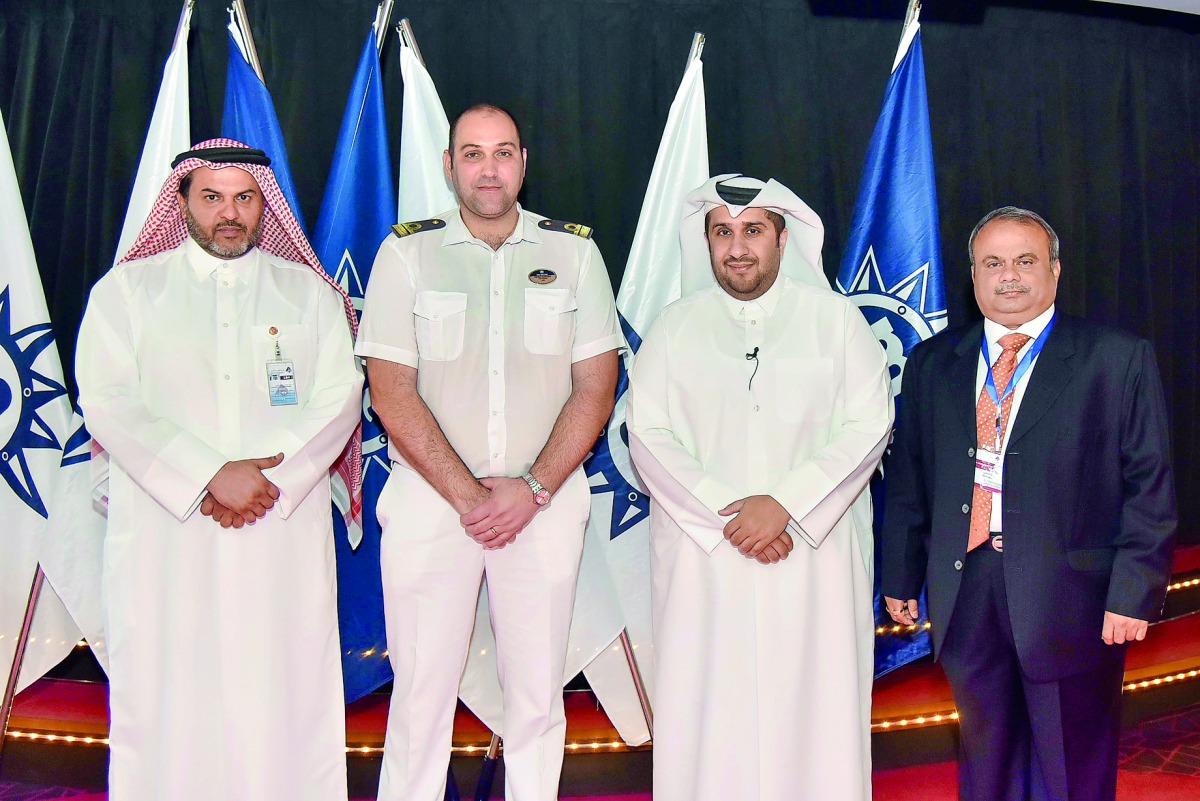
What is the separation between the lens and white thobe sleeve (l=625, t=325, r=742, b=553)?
244 cm

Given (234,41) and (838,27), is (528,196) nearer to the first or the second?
(234,41)

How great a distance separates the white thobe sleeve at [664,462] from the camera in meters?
2.44

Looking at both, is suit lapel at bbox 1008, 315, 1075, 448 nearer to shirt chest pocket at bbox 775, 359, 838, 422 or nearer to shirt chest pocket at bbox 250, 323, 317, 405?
shirt chest pocket at bbox 775, 359, 838, 422

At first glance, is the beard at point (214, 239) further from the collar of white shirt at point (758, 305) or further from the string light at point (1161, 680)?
the string light at point (1161, 680)

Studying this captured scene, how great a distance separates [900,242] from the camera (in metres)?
3.29

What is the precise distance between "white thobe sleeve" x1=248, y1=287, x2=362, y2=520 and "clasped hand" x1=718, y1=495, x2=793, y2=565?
1.07m

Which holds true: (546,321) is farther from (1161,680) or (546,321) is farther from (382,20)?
(1161,680)

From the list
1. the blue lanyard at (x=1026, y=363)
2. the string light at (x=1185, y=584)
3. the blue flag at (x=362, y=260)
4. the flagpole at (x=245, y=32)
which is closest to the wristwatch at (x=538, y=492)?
the blue flag at (x=362, y=260)

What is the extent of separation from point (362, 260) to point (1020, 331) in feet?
7.12

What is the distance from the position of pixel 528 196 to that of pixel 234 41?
1.21 m

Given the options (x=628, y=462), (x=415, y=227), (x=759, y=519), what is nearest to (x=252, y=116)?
(x=415, y=227)

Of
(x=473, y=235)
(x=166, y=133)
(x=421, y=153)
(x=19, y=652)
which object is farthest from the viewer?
(x=421, y=153)

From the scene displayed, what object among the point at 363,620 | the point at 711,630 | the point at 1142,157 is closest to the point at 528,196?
the point at 363,620

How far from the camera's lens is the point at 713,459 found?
2.58 meters
